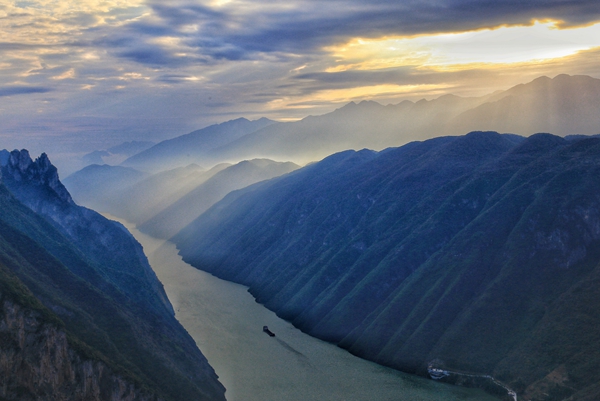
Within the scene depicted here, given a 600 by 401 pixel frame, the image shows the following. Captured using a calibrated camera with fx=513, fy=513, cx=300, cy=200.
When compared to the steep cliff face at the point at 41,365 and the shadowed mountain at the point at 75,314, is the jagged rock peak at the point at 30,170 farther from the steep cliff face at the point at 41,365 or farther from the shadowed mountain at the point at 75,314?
the steep cliff face at the point at 41,365

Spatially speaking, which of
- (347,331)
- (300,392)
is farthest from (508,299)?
(300,392)

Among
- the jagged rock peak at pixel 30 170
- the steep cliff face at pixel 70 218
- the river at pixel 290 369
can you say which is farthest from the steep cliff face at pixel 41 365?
the jagged rock peak at pixel 30 170

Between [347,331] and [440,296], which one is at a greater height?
[440,296]

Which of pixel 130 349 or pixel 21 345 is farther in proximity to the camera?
pixel 130 349

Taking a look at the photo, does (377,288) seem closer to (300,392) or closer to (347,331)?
(347,331)

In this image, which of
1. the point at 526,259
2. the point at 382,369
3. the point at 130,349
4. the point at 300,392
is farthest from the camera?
the point at 526,259

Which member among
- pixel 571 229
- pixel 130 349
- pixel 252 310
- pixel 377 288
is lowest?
pixel 252 310

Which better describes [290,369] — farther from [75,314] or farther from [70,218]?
[70,218]
